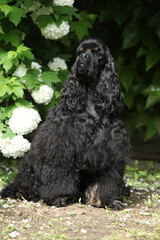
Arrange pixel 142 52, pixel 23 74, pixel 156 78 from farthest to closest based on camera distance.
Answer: pixel 156 78, pixel 142 52, pixel 23 74

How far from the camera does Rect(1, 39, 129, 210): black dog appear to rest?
13.3 feet

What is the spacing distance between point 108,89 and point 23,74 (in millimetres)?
1095

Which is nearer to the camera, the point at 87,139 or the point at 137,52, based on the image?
the point at 87,139

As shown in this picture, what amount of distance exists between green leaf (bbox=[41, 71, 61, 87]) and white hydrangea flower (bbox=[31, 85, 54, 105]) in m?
0.06

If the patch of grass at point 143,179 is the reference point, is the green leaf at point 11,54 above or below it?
above

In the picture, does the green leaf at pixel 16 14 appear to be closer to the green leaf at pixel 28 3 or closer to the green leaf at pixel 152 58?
the green leaf at pixel 28 3

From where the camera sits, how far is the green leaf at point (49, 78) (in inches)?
187

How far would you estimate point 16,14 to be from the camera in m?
4.57

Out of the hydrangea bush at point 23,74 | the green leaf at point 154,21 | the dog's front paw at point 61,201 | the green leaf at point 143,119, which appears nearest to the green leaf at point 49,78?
the hydrangea bush at point 23,74

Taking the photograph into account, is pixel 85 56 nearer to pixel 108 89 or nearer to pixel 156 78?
pixel 108 89

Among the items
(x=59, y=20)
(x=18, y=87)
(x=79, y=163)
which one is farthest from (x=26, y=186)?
(x=59, y=20)

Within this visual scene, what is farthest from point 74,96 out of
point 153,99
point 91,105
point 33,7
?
point 153,99

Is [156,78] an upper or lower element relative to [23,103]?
upper

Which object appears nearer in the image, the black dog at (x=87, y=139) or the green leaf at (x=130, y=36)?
the black dog at (x=87, y=139)
